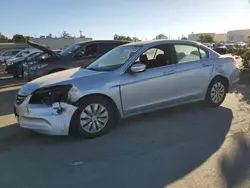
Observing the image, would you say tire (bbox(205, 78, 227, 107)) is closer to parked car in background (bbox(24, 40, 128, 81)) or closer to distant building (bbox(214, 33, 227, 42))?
parked car in background (bbox(24, 40, 128, 81))

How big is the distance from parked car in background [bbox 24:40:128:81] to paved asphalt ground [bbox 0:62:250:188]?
3891mm

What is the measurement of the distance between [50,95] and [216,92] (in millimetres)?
3831

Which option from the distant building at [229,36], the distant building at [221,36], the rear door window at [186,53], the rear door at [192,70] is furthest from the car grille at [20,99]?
the distant building at [221,36]

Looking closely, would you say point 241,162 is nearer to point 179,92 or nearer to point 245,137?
point 245,137

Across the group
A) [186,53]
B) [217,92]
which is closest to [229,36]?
[217,92]

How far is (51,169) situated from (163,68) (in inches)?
125

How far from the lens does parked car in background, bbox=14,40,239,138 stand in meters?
5.40

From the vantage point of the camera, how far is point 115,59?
656cm

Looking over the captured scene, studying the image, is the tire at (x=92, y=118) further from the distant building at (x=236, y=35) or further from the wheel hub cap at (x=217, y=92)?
the distant building at (x=236, y=35)

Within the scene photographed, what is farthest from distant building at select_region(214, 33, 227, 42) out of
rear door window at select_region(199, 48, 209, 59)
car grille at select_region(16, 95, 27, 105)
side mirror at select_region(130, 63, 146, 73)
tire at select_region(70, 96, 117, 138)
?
car grille at select_region(16, 95, 27, 105)

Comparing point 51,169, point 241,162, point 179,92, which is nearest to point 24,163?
point 51,169

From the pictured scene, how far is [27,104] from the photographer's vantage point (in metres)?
5.48

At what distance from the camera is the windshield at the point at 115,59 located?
20.5 feet

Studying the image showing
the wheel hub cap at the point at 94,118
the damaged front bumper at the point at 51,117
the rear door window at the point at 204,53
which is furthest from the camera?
the rear door window at the point at 204,53
